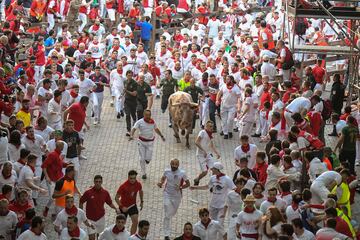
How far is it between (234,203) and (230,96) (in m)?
7.92

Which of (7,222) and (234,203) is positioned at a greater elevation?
(234,203)

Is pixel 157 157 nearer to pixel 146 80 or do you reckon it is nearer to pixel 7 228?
pixel 146 80

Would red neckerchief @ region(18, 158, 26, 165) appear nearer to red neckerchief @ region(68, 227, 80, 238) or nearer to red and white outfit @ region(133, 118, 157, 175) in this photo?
red neckerchief @ region(68, 227, 80, 238)

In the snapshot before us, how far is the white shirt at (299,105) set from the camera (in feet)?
77.5

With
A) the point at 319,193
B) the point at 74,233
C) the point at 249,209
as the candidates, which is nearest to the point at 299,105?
the point at 319,193

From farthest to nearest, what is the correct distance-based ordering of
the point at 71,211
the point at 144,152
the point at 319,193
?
the point at 144,152, the point at 319,193, the point at 71,211

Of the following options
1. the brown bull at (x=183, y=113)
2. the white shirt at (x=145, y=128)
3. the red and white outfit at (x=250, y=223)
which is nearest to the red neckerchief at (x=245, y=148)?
the white shirt at (x=145, y=128)

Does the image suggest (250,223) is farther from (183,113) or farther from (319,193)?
(183,113)

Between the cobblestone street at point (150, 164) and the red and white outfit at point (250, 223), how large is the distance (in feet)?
8.45

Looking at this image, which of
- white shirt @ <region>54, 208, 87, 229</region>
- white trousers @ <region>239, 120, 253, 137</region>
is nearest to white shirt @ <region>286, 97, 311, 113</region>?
white trousers @ <region>239, 120, 253, 137</region>

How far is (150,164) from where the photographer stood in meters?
24.0

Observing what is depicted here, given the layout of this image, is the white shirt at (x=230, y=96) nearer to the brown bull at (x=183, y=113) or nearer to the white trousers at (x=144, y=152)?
the brown bull at (x=183, y=113)

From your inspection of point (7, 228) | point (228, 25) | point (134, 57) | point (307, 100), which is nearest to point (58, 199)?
point (7, 228)

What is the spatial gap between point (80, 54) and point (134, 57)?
159 cm
